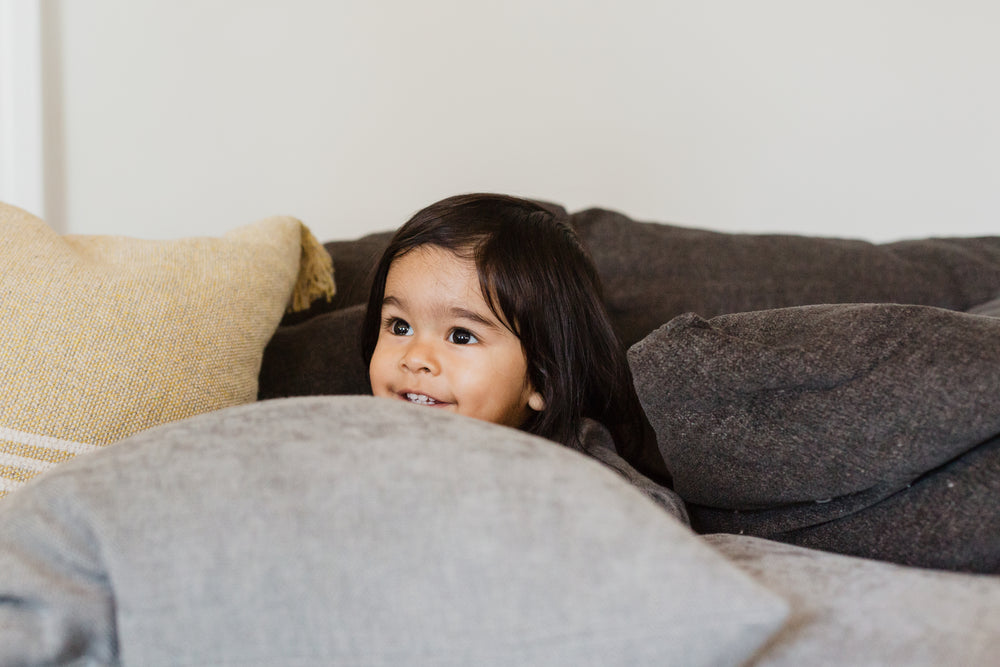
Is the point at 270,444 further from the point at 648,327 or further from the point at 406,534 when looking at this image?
the point at 648,327

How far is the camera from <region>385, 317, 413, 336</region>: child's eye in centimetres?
111

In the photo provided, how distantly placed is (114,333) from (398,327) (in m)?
0.36

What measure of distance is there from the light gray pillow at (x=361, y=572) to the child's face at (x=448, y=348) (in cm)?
53

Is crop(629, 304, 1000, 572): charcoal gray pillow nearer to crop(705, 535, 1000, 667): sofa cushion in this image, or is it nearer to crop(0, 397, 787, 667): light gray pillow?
crop(705, 535, 1000, 667): sofa cushion

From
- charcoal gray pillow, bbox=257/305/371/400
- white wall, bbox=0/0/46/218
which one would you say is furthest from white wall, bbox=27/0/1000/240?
charcoal gray pillow, bbox=257/305/371/400

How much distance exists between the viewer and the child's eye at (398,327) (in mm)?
1110

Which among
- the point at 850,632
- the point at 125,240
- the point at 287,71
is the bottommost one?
the point at 850,632

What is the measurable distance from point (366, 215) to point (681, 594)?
1.47 m

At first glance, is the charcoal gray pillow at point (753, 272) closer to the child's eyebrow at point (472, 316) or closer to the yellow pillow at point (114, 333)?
the child's eyebrow at point (472, 316)

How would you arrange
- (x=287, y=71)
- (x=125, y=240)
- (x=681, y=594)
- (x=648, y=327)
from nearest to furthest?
(x=681, y=594) → (x=125, y=240) → (x=648, y=327) → (x=287, y=71)

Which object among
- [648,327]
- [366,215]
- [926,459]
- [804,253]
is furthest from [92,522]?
[366,215]

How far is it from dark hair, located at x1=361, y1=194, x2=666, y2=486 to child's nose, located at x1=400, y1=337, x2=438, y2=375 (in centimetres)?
9

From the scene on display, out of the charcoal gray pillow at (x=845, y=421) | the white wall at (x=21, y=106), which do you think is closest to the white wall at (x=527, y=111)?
the white wall at (x=21, y=106)

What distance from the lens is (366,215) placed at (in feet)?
6.05
